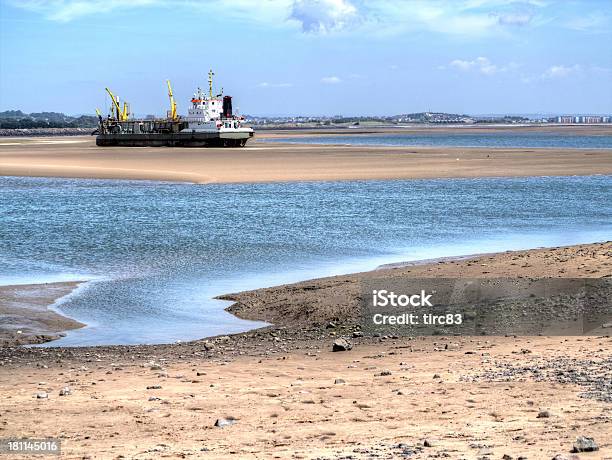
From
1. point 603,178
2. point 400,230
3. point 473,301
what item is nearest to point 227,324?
point 473,301

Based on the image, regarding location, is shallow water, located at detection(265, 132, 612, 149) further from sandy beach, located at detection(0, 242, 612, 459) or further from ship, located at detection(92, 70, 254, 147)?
sandy beach, located at detection(0, 242, 612, 459)

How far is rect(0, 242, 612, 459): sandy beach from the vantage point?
7398mm

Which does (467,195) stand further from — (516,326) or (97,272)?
(516,326)

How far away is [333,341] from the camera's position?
12.2 meters

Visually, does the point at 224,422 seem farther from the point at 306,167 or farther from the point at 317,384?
the point at 306,167

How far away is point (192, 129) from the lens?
96562 mm

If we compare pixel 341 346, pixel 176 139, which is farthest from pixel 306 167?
pixel 341 346

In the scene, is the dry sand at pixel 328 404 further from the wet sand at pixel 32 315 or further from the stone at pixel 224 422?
the wet sand at pixel 32 315

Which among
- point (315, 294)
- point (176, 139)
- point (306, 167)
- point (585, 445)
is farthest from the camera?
point (176, 139)

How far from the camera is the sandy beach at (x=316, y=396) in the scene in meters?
7.40

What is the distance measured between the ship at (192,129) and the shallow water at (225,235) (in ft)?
169

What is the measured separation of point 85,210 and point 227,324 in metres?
18.6

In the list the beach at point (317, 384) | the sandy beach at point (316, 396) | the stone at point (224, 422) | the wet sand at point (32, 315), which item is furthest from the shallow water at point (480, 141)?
the stone at point (224, 422)

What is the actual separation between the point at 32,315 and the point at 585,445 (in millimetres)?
10146
